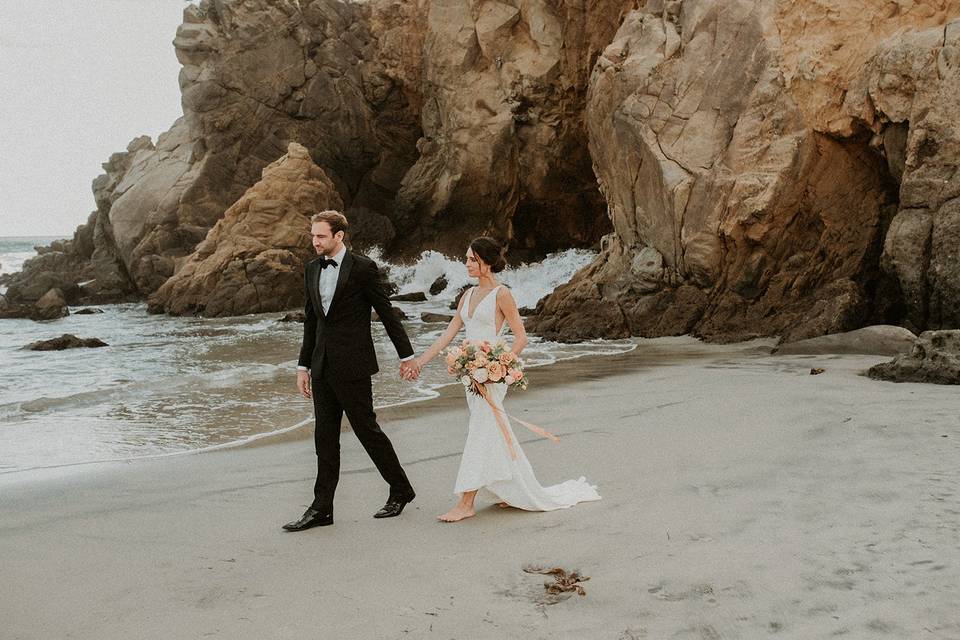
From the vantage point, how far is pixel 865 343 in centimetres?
1082

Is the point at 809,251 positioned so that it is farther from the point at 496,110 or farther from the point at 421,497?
the point at 496,110

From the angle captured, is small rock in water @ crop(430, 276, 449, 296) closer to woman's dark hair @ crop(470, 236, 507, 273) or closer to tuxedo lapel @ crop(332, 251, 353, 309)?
woman's dark hair @ crop(470, 236, 507, 273)

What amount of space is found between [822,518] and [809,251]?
11.6 metres

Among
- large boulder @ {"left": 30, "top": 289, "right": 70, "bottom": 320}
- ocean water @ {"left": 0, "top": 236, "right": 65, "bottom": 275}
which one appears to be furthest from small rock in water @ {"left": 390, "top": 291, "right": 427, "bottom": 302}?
ocean water @ {"left": 0, "top": 236, "right": 65, "bottom": 275}

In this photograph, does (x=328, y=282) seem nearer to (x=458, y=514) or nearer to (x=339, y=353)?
(x=339, y=353)

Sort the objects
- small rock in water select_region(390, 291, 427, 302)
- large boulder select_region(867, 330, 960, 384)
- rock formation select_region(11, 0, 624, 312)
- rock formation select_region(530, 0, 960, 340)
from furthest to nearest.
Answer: rock formation select_region(11, 0, 624, 312)
small rock in water select_region(390, 291, 427, 302)
rock formation select_region(530, 0, 960, 340)
large boulder select_region(867, 330, 960, 384)

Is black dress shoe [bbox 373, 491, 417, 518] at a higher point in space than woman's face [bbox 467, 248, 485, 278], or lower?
lower

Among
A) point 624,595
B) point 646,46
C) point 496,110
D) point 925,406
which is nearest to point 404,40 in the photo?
point 496,110

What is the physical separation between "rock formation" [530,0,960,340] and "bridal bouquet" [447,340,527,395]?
8.88 meters

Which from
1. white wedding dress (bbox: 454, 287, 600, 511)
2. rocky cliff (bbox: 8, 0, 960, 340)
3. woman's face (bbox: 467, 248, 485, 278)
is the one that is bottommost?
white wedding dress (bbox: 454, 287, 600, 511)

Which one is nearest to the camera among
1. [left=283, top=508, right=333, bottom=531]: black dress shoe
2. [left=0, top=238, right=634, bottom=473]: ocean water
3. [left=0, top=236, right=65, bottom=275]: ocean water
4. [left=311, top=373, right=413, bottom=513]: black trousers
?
[left=283, top=508, right=333, bottom=531]: black dress shoe

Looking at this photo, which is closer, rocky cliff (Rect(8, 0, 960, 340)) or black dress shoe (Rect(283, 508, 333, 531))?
black dress shoe (Rect(283, 508, 333, 531))

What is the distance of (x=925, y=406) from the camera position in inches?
260

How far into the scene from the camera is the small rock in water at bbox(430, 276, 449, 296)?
29.3 meters
